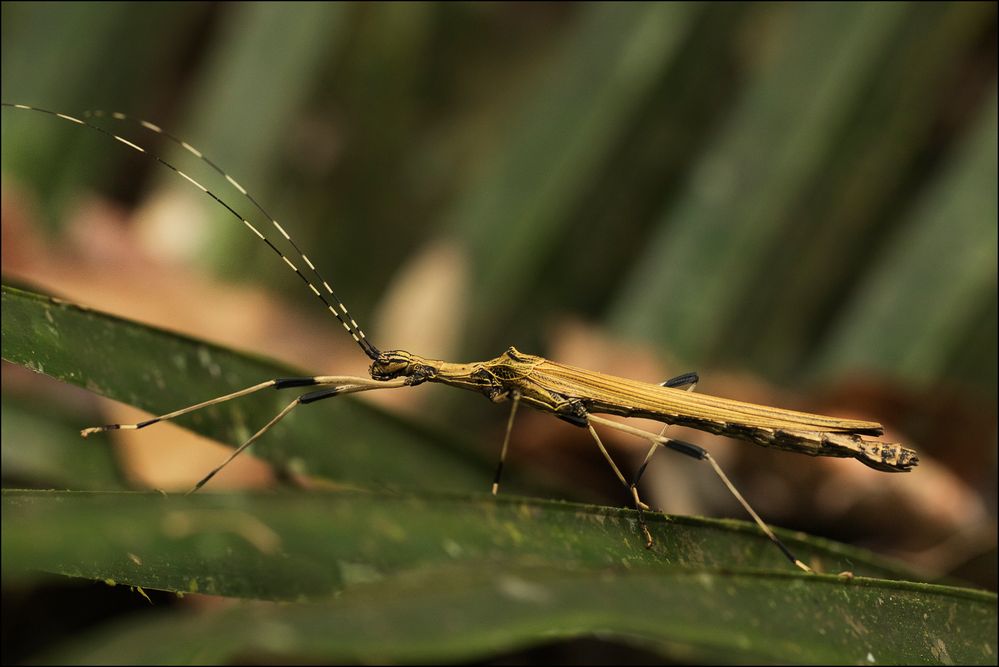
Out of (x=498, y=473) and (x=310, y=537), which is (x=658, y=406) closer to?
(x=498, y=473)

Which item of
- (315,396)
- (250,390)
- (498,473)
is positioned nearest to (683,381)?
(498,473)

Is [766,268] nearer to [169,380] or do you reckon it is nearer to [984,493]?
[984,493]

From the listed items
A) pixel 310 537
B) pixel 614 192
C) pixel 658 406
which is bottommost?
pixel 310 537

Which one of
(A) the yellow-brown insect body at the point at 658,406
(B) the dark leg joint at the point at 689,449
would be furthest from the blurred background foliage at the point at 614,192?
(B) the dark leg joint at the point at 689,449

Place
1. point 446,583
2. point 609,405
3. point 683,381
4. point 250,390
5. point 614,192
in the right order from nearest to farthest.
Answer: point 446,583, point 250,390, point 609,405, point 683,381, point 614,192

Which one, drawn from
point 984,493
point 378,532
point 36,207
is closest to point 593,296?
point 984,493

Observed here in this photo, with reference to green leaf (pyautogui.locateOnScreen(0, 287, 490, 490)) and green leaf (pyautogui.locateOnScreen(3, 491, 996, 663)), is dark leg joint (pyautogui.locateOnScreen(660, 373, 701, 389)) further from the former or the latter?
green leaf (pyautogui.locateOnScreen(3, 491, 996, 663))
